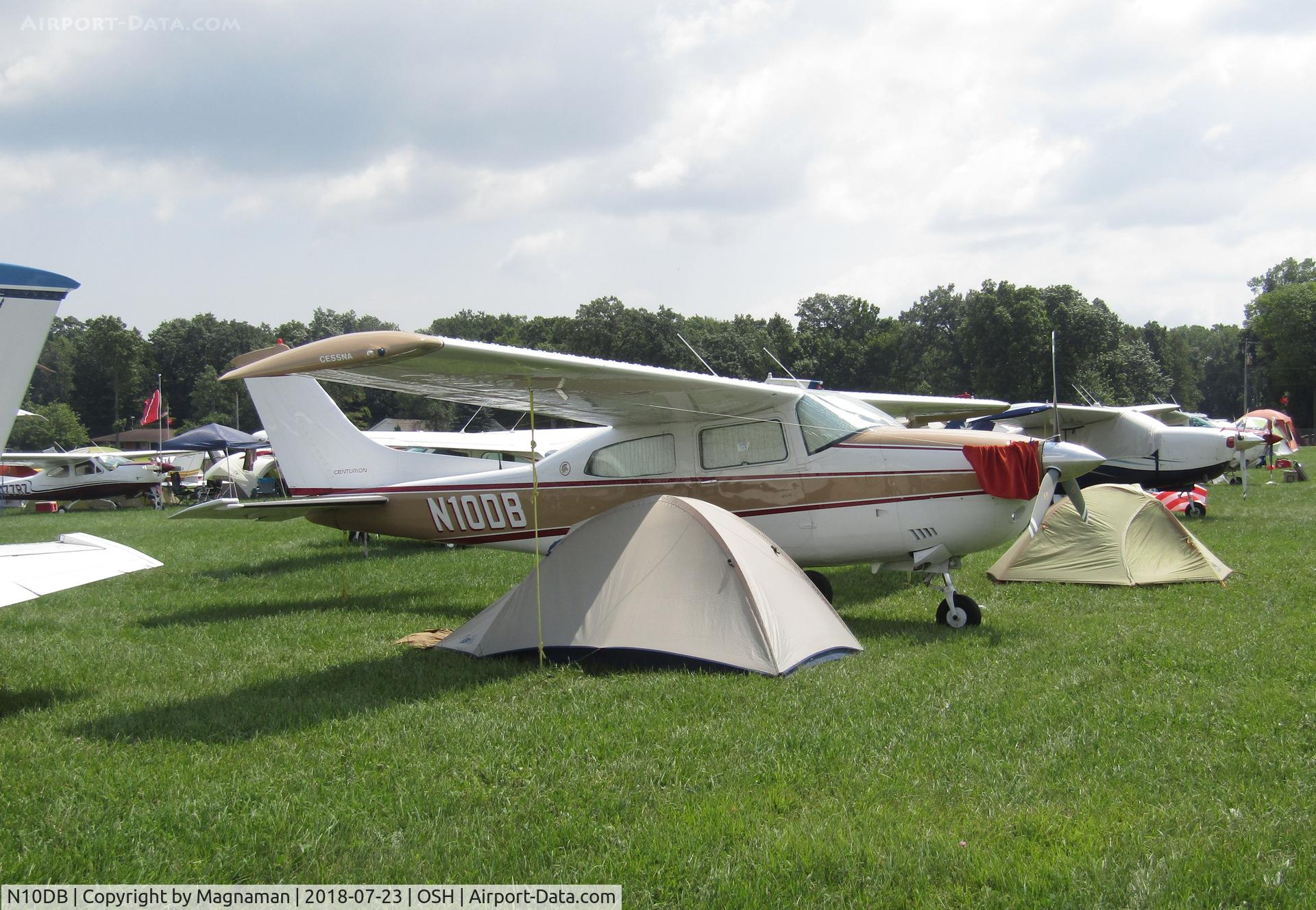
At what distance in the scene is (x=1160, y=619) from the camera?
7.85m

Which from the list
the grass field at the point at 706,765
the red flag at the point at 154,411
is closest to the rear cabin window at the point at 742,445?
the grass field at the point at 706,765

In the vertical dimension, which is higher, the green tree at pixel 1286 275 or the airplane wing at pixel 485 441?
the green tree at pixel 1286 275

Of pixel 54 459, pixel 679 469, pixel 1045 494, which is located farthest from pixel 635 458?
pixel 54 459

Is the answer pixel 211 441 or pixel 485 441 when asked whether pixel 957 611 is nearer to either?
pixel 485 441

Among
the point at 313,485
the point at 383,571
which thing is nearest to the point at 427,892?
the point at 313,485

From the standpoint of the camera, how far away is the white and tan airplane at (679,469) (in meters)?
7.16

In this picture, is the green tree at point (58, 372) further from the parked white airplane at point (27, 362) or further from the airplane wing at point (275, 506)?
the parked white airplane at point (27, 362)

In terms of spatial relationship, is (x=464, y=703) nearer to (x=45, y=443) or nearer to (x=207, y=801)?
(x=207, y=801)

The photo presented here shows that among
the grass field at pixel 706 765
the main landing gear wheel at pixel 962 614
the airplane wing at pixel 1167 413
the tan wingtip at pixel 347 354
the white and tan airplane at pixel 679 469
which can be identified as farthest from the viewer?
the airplane wing at pixel 1167 413

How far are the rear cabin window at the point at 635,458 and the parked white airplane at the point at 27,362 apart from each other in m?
4.90

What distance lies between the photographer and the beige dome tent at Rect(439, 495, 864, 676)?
621 centimetres

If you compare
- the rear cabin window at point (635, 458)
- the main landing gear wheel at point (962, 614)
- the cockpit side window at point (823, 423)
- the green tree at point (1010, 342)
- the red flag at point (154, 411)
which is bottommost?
the main landing gear wheel at point (962, 614)

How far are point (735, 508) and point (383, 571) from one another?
5.91 m

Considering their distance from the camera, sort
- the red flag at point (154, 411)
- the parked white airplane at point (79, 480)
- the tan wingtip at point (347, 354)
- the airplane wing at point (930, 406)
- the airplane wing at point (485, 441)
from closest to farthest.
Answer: the tan wingtip at point (347, 354) → the airplane wing at point (930, 406) → the airplane wing at point (485, 441) → the parked white airplane at point (79, 480) → the red flag at point (154, 411)
